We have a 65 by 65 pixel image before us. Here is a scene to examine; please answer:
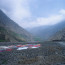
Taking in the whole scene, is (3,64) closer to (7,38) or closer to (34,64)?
(34,64)

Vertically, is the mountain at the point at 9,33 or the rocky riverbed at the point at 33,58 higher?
the mountain at the point at 9,33

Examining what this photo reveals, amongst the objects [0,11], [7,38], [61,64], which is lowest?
[61,64]

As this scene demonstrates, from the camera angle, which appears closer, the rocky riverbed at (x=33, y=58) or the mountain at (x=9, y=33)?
the rocky riverbed at (x=33, y=58)

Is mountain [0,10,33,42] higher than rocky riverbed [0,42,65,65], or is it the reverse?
mountain [0,10,33,42]

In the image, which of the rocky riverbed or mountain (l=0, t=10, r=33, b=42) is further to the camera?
mountain (l=0, t=10, r=33, b=42)

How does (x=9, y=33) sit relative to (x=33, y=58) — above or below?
above

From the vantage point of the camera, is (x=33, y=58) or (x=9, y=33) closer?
(x=33, y=58)

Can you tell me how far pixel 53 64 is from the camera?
20.9ft

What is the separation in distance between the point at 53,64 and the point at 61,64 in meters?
0.56

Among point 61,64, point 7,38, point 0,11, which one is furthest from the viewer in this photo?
point 0,11

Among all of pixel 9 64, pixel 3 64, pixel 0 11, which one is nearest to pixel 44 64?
pixel 9 64

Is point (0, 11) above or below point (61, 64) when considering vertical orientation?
above

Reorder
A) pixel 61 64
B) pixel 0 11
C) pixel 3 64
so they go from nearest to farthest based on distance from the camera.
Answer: pixel 61 64, pixel 3 64, pixel 0 11

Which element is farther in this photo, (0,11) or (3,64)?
(0,11)
